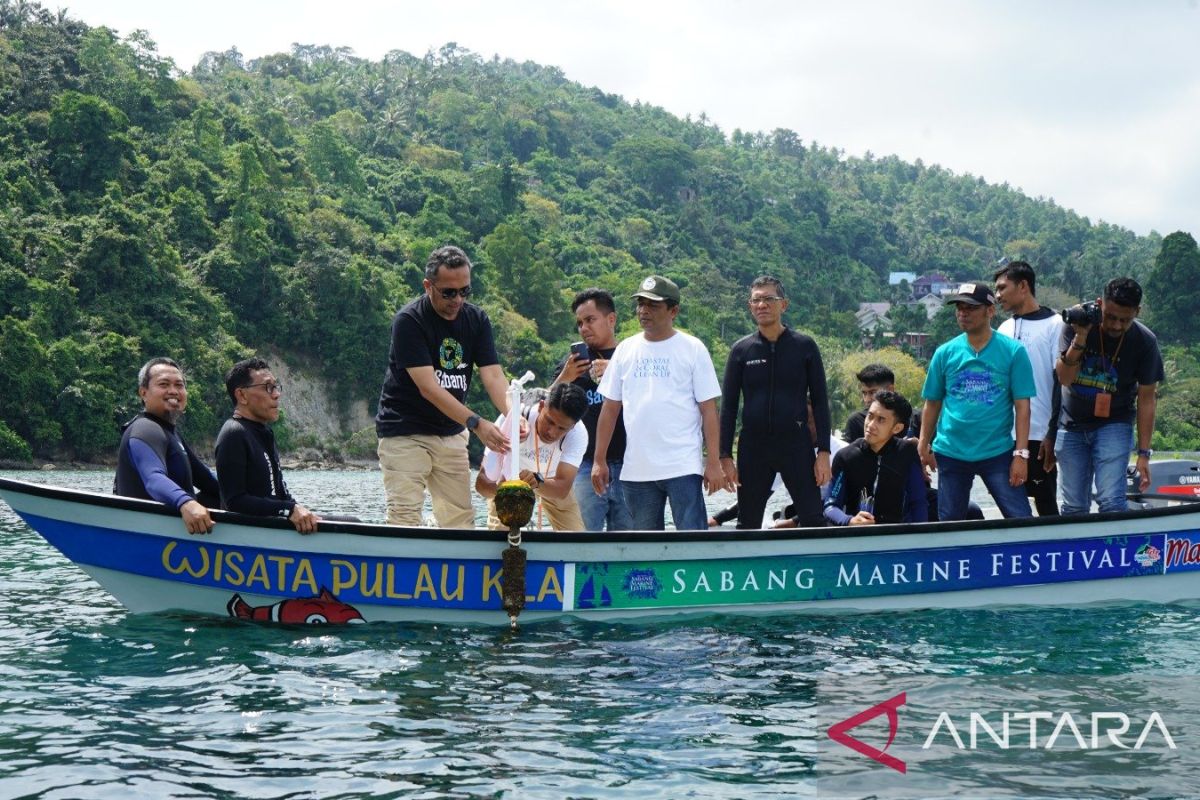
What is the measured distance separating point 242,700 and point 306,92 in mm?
132244

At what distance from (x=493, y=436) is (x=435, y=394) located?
0.48 m

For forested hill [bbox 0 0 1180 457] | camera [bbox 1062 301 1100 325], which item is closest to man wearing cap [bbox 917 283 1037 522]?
camera [bbox 1062 301 1100 325]

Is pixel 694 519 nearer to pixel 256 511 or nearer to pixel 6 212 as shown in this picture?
pixel 256 511

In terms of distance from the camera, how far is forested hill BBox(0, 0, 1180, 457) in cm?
5719

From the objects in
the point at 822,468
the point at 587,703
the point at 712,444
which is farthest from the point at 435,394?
the point at 822,468

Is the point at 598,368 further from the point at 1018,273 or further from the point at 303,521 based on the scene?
the point at 1018,273

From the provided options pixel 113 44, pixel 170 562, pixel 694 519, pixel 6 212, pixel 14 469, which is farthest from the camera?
pixel 113 44

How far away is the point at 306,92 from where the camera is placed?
13100cm

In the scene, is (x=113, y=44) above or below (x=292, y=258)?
above

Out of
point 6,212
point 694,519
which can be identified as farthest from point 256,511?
point 6,212

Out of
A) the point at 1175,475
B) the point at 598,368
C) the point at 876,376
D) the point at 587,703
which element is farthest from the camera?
the point at 1175,475

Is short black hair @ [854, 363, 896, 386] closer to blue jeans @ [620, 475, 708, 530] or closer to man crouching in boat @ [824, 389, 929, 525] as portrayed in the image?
man crouching in boat @ [824, 389, 929, 525]

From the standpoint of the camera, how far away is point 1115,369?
28.5ft

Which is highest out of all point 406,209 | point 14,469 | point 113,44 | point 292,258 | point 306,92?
point 306,92
